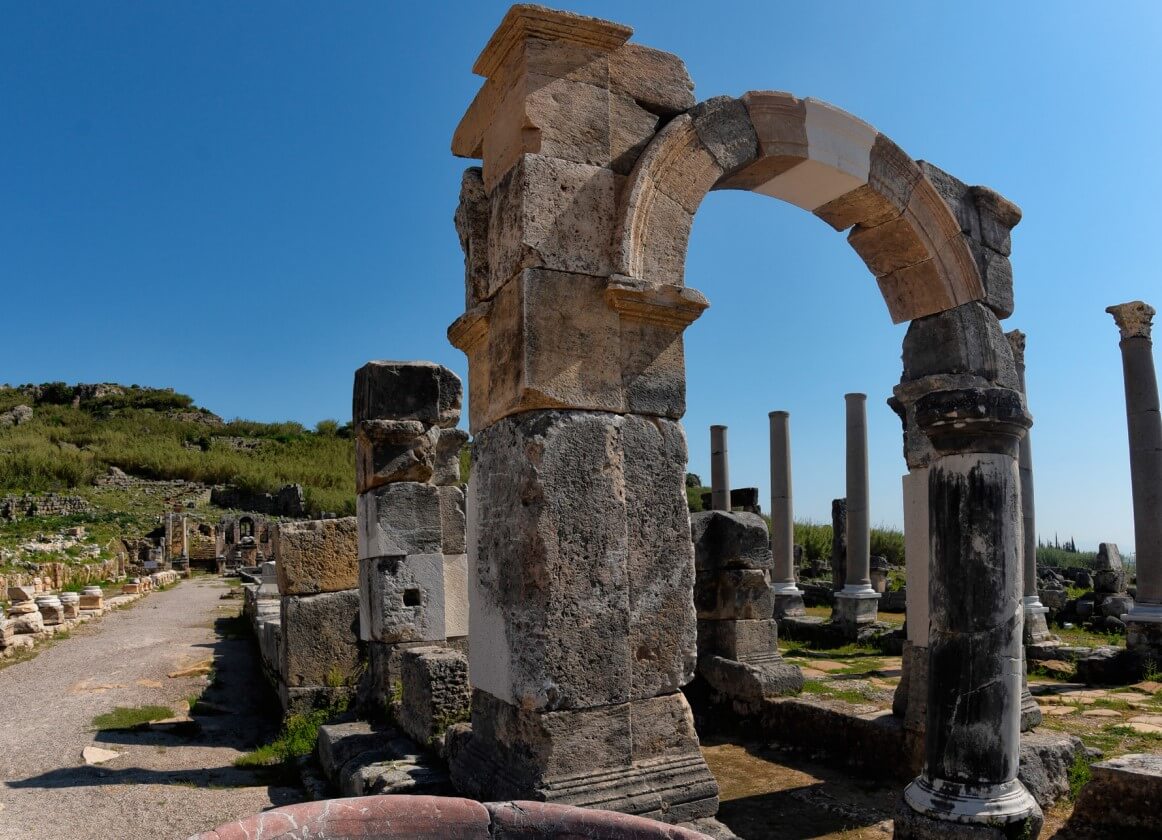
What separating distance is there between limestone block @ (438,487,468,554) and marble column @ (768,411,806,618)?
9.31 meters

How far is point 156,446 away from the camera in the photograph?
53156 millimetres

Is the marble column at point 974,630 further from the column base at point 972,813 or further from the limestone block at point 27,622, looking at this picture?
the limestone block at point 27,622

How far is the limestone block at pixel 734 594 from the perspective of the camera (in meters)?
7.91

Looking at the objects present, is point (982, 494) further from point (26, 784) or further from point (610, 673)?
point (26, 784)

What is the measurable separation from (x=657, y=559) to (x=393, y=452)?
3.69 meters

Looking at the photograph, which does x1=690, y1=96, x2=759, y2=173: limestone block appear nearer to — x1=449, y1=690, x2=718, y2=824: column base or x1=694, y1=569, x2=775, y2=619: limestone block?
x1=449, y1=690, x2=718, y2=824: column base

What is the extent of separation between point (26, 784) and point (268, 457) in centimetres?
5373

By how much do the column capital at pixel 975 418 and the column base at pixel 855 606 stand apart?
31.8 ft

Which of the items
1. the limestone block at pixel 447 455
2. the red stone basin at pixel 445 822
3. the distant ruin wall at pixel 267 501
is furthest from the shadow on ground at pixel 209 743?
the distant ruin wall at pixel 267 501

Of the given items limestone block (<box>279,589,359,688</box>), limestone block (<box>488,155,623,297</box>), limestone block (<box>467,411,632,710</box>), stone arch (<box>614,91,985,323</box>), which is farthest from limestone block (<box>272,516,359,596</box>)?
stone arch (<box>614,91,985,323</box>)

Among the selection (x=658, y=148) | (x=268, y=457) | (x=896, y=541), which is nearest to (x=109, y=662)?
(x=658, y=148)

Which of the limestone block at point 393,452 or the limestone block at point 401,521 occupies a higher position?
the limestone block at point 393,452

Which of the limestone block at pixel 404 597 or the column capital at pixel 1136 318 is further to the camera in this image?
the column capital at pixel 1136 318

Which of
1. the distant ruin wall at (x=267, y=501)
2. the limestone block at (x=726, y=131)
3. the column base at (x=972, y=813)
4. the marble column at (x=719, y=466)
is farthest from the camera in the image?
the distant ruin wall at (x=267, y=501)
